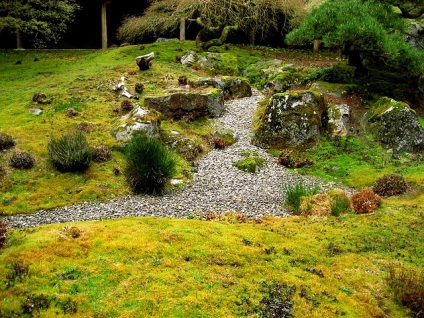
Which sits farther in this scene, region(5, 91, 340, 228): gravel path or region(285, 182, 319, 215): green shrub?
region(285, 182, 319, 215): green shrub

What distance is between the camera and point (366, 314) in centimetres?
727

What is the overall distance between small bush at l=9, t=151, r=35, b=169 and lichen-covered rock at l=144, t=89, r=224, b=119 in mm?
7114

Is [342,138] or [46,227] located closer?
[46,227]

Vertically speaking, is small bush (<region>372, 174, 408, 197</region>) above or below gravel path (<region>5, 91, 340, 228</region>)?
above

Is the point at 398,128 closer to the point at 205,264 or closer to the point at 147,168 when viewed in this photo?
the point at 147,168

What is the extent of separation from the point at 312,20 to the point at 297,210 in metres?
11.8

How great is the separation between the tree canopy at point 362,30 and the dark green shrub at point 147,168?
11.0m

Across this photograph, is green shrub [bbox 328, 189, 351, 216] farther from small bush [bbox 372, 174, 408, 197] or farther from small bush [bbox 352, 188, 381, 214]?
small bush [bbox 372, 174, 408, 197]

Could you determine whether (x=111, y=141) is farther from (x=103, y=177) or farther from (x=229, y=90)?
(x=229, y=90)

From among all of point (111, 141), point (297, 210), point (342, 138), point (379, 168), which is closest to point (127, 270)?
point (297, 210)

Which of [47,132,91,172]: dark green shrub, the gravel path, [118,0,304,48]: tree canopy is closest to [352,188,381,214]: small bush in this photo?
the gravel path

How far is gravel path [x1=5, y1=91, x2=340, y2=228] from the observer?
11992mm

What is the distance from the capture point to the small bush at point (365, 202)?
1198 centimetres

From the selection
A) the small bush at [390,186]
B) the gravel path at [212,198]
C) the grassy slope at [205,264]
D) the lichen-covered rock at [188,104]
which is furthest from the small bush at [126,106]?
the small bush at [390,186]
